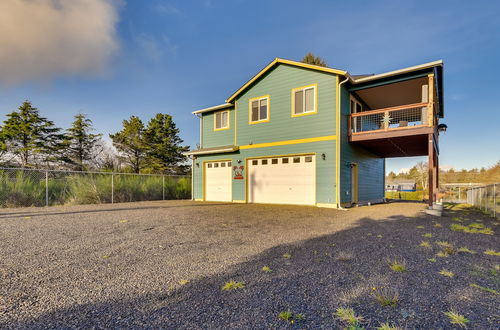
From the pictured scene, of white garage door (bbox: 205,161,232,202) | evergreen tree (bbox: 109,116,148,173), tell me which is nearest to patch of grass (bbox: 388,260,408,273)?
white garage door (bbox: 205,161,232,202)

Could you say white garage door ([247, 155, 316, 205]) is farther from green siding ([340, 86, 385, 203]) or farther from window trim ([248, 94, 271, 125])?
window trim ([248, 94, 271, 125])

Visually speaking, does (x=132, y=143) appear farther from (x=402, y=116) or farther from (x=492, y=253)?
(x=492, y=253)

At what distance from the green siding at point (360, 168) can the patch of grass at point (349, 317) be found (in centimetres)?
808

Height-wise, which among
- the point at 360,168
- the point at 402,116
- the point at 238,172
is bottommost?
the point at 238,172

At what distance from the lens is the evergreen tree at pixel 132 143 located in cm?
2322

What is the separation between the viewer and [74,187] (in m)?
11.0

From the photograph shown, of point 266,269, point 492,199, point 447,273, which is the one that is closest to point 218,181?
point 266,269

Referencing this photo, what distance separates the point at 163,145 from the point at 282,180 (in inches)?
644

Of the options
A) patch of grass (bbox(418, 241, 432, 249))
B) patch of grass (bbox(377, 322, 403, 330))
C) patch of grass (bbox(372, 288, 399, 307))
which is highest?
patch of grass (bbox(377, 322, 403, 330))

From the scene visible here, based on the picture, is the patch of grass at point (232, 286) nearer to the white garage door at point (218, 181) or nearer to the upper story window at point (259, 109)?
the upper story window at point (259, 109)

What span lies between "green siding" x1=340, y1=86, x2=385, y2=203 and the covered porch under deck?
0.36 metres

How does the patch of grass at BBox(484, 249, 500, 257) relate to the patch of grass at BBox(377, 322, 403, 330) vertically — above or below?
below

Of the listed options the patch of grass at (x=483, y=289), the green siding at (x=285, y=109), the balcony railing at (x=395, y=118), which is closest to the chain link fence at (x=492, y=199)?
the balcony railing at (x=395, y=118)

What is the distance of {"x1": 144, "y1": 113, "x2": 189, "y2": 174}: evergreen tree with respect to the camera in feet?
76.4
